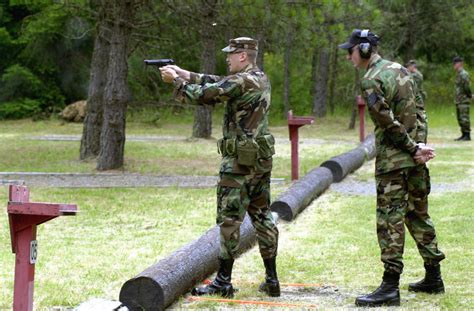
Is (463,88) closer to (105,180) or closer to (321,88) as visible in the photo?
(321,88)

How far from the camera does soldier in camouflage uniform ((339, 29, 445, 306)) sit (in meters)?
6.68

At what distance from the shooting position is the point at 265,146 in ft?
23.2

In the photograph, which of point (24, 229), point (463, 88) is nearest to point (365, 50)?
point (24, 229)

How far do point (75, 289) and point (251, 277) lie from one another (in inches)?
59.2

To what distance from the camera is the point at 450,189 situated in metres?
13.9

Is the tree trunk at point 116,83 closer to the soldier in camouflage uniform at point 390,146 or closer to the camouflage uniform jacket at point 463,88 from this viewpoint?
the soldier in camouflage uniform at point 390,146

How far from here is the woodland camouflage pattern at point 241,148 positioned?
693 centimetres

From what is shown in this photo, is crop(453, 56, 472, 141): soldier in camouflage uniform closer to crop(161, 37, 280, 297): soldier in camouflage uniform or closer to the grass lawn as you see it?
the grass lawn

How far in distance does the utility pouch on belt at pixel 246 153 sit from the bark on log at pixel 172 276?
35.9 inches

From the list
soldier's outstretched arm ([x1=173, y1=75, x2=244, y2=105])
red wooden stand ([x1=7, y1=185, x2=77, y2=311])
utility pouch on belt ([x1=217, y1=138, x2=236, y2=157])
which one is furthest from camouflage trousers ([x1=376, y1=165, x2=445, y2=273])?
red wooden stand ([x1=7, y1=185, x2=77, y2=311])

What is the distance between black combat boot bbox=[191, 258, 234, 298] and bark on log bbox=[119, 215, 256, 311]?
0.11 meters

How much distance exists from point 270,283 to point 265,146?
1044mm

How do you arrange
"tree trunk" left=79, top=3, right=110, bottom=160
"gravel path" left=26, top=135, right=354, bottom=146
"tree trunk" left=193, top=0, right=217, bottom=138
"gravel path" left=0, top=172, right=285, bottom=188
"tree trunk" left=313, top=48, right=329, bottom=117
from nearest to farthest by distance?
"gravel path" left=0, top=172, right=285, bottom=188
"tree trunk" left=79, top=3, right=110, bottom=160
"tree trunk" left=193, top=0, right=217, bottom=138
"gravel path" left=26, top=135, right=354, bottom=146
"tree trunk" left=313, top=48, right=329, bottom=117

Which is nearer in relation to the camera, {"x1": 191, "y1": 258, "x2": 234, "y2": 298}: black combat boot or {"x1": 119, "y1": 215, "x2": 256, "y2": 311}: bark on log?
{"x1": 119, "y1": 215, "x2": 256, "y2": 311}: bark on log
